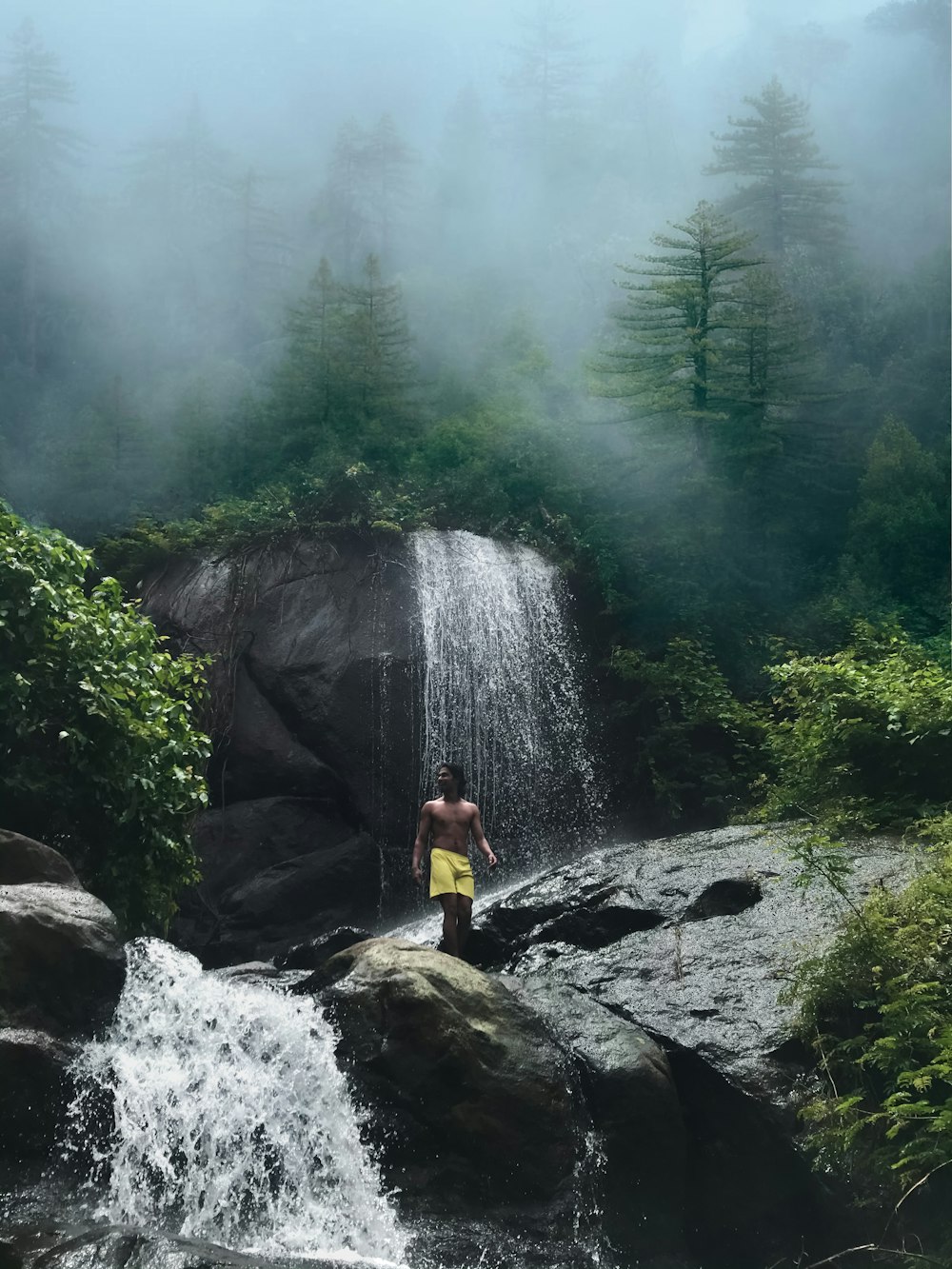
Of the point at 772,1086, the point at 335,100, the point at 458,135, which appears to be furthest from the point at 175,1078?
the point at 335,100

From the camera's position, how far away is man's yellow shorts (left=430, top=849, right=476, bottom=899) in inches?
375

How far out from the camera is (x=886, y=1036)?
6625 mm

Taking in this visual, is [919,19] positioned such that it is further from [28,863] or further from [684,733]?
[28,863]

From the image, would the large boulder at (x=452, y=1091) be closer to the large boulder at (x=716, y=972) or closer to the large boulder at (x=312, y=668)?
the large boulder at (x=716, y=972)

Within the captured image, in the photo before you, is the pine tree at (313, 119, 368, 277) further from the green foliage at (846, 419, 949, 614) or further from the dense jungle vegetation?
the green foliage at (846, 419, 949, 614)

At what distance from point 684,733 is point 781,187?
20.8 m

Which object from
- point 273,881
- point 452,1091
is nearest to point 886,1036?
point 452,1091

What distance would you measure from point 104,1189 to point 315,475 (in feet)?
47.5

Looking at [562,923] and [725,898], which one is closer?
[725,898]

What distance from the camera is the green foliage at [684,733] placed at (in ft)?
50.0

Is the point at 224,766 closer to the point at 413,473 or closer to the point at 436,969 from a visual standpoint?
the point at 413,473

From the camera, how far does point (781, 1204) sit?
6.96 metres

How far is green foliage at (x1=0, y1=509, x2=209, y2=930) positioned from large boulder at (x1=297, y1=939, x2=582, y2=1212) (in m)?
2.89

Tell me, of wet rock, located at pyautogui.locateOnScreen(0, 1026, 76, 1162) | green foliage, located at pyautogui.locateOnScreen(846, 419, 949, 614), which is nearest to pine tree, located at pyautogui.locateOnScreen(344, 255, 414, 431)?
green foliage, located at pyautogui.locateOnScreen(846, 419, 949, 614)
